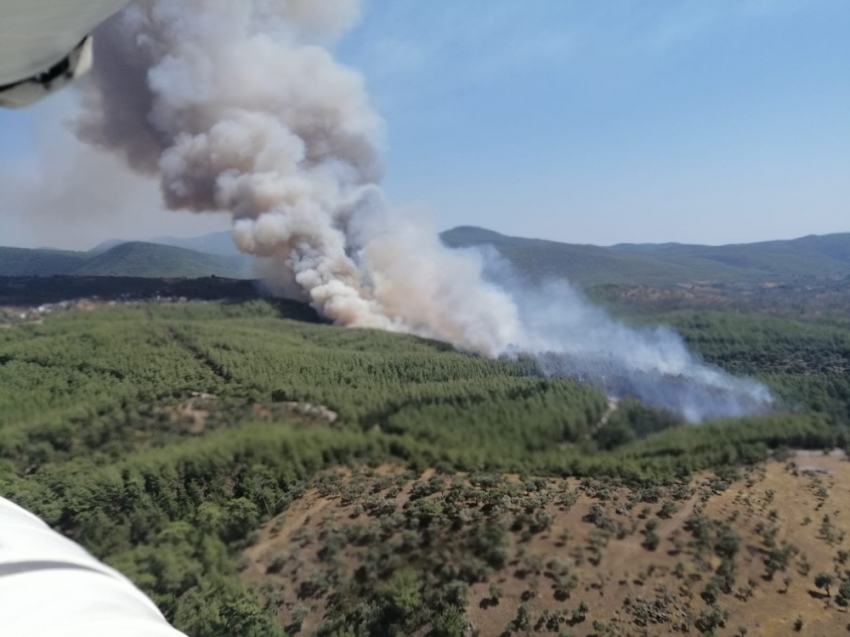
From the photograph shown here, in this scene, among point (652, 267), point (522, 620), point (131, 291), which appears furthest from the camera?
point (652, 267)

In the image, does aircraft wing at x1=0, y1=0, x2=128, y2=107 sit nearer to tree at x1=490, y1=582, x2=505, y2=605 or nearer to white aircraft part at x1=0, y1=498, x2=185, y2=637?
white aircraft part at x1=0, y1=498, x2=185, y2=637

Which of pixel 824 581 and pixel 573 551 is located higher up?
pixel 573 551

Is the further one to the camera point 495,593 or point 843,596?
point 843,596

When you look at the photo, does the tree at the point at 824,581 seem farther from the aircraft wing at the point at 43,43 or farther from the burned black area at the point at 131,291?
the burned black area at the point at 131,291

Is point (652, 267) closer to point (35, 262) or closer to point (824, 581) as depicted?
point (824, 581)

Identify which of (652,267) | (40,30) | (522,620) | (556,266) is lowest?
(522,620)

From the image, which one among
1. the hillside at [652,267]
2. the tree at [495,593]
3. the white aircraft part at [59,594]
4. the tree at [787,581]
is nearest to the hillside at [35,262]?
the hillside at [652,267]

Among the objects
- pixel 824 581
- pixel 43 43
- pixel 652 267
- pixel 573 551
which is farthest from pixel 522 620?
pixel 652 267
